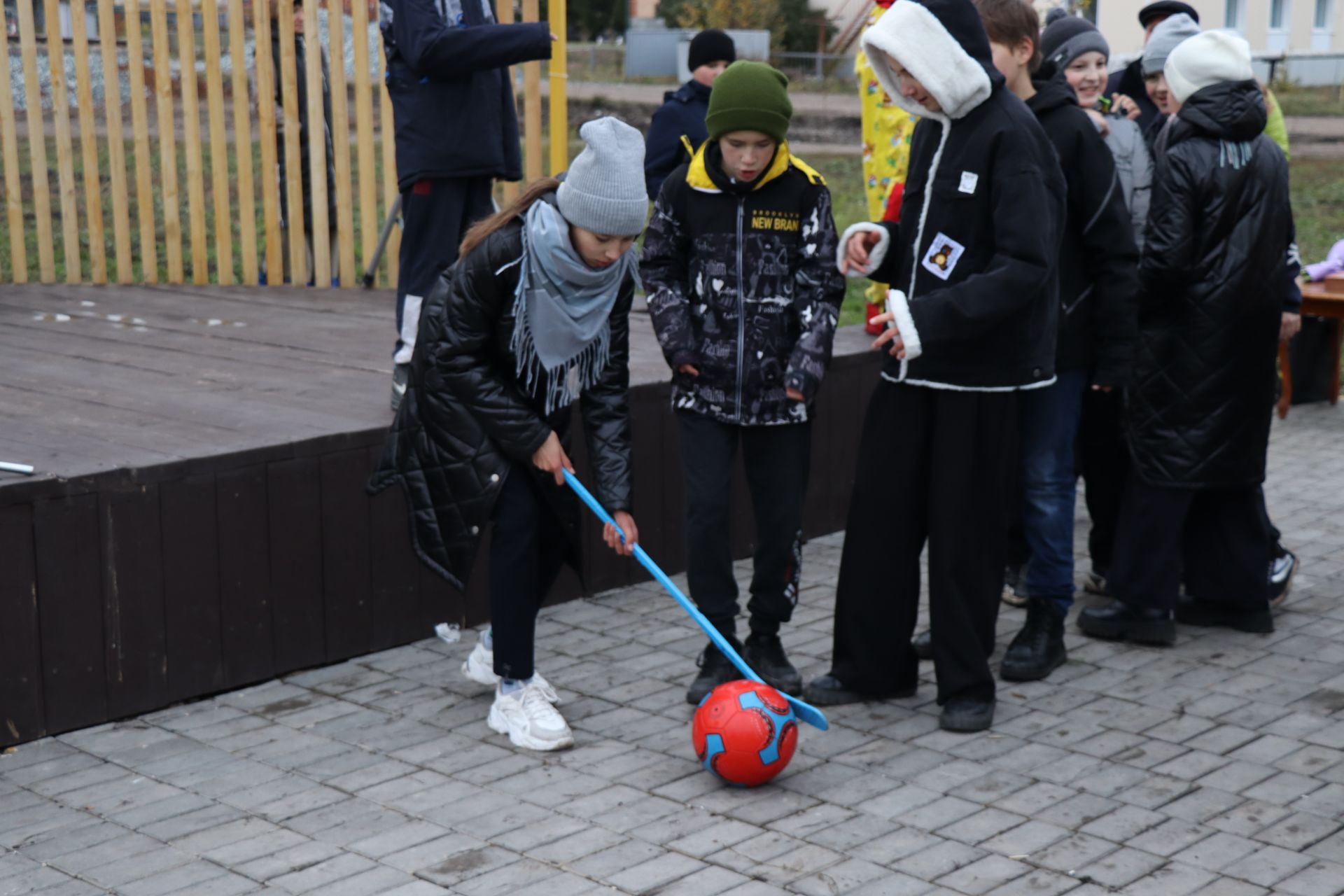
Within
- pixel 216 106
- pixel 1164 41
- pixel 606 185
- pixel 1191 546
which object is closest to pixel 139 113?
pixel 216 106

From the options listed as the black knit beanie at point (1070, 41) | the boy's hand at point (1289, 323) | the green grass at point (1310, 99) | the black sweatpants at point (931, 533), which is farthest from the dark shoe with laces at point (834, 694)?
the green grass at point (1310, 99)

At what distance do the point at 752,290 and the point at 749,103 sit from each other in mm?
507

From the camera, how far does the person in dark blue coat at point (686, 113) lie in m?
7.02

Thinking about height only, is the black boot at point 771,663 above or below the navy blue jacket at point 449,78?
below

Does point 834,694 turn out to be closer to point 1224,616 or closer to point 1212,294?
point 1224,616

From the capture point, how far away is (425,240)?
563 centimetres

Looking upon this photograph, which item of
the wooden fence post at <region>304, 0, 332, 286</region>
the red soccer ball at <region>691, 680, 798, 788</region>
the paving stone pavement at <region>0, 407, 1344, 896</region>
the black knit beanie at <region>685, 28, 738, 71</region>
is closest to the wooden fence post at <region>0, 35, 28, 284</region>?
the wooden fence post at <region>304, 0, 332, 286</region>

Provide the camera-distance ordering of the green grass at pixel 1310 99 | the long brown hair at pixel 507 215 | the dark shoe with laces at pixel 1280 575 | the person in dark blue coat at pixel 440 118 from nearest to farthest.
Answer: the long brown hair at pixel 507 215 < the person in dark blue coat at pixel 440 118 < the dark shoe with laces at pixel 1280 575 < the green grass at pixel 1310 99

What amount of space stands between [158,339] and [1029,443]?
3665mm

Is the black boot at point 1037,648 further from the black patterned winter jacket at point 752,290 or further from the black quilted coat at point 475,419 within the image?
the black quilted coat at point 475,419

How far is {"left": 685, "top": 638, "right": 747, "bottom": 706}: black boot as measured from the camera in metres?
4.60

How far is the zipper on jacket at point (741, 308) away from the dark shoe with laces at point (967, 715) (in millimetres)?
987

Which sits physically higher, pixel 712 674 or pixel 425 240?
pixel 425 240

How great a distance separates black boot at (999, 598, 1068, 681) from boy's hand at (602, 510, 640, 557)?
128 centimetres
